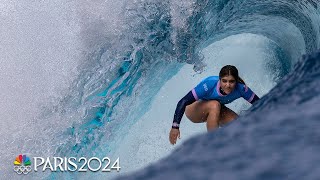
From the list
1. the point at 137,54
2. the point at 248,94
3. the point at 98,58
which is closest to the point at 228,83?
the point at 248,94

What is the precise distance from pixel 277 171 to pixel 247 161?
83mm

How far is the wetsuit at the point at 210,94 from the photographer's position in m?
4.20

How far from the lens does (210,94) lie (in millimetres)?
4469

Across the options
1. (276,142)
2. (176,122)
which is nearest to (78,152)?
(176,122)

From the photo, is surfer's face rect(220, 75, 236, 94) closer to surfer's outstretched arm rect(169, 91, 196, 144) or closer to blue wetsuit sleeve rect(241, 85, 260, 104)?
blue wetsuit sleeve rect(241, 85, 260, 104)

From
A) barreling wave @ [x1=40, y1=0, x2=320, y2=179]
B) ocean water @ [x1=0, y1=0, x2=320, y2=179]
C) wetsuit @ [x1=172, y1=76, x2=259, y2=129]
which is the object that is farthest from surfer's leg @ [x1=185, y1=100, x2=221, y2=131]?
barreling wave @ [x1=40, y1=0, x2=320, y2=179]

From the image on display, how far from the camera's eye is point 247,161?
2.88ft

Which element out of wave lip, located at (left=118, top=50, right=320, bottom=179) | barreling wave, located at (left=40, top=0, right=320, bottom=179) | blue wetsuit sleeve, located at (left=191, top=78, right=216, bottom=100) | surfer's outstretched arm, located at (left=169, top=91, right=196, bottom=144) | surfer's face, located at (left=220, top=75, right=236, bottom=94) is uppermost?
barreling wave, located at (left=40, top=0, right=320, bottom=179)

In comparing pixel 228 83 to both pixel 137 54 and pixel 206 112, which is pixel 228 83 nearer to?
pixel 206 112

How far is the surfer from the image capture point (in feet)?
13.6

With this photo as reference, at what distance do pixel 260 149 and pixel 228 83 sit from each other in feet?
10.7

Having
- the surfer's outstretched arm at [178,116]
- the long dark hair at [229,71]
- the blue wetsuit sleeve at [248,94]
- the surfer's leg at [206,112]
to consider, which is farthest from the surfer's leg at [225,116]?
the long dark hair at [229,71]

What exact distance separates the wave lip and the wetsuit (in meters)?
3.03

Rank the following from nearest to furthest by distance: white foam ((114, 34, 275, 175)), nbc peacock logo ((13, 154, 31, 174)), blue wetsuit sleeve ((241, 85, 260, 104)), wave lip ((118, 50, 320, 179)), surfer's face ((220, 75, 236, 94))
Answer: wave lip ((118, 50, 320, 179)), surfer's face ((220, 75, 236, 94)), blue wetsuit sleeve ((241, 85, 260, 104)), nbc peacock logo ((13, 154, 31, 174)), white foam ((114, 34, 275, 175))
